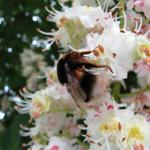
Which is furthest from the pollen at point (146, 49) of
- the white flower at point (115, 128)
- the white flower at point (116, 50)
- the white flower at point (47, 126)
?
the white flower at point (47, 126)

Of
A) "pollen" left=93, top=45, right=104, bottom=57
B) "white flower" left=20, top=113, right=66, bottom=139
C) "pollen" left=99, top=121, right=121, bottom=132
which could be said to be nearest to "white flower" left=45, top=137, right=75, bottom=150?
"white flower" left=20, top=113, right=66, bottom=139

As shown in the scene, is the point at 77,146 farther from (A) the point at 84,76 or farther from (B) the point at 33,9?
(B) the point at 33,9

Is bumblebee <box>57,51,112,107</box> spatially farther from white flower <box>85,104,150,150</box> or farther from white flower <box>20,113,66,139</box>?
white flower <box>20,113,66,139</box>

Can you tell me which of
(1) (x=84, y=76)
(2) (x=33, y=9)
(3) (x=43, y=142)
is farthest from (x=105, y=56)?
(2) (x=33, y=9)

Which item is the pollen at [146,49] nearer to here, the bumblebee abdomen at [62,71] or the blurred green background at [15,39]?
the bumblebee abdomen at [62,71]

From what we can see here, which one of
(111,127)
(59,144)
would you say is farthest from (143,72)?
(59,144)
